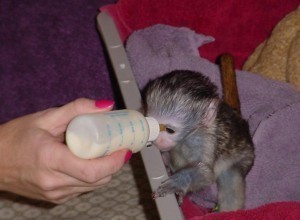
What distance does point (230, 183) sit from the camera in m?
1.41

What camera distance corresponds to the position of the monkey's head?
1.28 m

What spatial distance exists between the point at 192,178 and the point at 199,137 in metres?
0.11

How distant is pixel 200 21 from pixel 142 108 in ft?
1.81

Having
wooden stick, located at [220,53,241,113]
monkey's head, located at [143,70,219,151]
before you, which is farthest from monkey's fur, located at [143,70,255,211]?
wooden stick, located at [220,53,241,113]

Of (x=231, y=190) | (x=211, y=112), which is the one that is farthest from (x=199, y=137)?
(x=231, y=190)

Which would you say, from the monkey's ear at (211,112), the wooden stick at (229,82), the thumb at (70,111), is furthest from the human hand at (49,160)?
the wooden stick at (229,82)

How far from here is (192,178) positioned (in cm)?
129

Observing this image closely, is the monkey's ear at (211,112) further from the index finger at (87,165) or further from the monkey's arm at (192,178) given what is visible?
the index finger at (87,165)

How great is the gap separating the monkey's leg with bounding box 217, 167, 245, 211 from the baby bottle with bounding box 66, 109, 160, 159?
0.41 meters

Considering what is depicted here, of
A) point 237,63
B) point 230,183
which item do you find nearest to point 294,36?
point 237,63

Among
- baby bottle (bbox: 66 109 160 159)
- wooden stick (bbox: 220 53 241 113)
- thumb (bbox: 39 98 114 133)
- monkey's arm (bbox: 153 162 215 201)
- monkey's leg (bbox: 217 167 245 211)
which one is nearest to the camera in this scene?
baby bottle (bbox: 66 109 160 159)

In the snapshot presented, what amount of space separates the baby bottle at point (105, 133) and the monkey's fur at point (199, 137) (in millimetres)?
185

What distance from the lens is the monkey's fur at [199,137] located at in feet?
4.22

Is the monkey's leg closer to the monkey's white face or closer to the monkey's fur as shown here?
the monkey's fur
